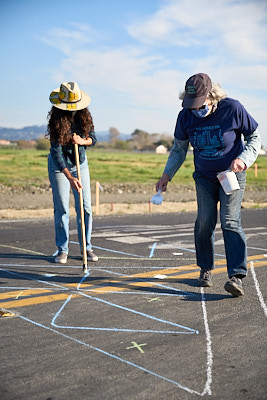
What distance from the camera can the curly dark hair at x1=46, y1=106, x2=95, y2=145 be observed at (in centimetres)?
714

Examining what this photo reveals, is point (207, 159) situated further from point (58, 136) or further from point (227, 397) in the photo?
point (227, 397)

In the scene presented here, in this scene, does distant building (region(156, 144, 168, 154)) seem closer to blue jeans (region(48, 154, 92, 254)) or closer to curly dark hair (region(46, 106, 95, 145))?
blue jeans (region(48, 154, 92, 254))

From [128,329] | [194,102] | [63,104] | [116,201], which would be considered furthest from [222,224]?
[116,201]

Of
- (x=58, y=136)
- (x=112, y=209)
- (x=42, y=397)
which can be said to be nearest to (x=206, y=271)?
(x=58, y=136)

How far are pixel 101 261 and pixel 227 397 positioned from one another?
4.28 m

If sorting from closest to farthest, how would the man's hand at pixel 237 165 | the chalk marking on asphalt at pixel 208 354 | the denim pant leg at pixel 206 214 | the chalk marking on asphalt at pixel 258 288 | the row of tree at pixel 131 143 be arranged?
the chalk marking on asphalt at pixel 208 354
the chalk marking on asphalt at pixel 258 288
the man's hand at pixel 237 165
the denim pant leg at pixel 206 214
the row of tree at pixel 131 143

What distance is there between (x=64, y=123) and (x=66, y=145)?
1.07 feet

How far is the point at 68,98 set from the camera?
23.5ft

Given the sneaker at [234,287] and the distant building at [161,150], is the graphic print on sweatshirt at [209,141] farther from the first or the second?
the distant building at [161,150]

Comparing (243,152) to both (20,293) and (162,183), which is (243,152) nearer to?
(162,183)

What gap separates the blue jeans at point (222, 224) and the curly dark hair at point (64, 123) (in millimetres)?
1870

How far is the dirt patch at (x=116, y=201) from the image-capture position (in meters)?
16.0

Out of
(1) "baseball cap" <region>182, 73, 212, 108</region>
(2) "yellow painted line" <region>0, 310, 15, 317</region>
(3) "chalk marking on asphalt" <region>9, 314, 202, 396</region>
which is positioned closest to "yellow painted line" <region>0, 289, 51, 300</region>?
(2) "yellow painted line" <region>0, 310, 15, 317</region>

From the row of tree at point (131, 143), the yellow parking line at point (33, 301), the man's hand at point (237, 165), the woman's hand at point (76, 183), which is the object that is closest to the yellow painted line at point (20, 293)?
the yellow parking line at point (33, 301)
